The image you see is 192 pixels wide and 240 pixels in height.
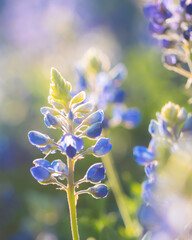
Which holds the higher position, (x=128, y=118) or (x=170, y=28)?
(x=170, y=28)

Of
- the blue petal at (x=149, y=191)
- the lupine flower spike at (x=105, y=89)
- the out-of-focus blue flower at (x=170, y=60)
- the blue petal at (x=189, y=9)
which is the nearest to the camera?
the blue petal at (x=149, y=191)

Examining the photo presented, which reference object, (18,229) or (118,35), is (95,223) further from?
(118,35)

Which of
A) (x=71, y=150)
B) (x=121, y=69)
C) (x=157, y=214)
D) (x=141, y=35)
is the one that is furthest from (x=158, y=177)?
(x=141, y=35)

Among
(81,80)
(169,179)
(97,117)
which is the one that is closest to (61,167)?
(97,117)

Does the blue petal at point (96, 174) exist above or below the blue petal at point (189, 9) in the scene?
below

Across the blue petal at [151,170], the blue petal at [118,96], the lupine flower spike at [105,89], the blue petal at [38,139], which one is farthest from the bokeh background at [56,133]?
the blue petal at [38,139]

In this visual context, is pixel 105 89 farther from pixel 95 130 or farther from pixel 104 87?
pixel 95 130

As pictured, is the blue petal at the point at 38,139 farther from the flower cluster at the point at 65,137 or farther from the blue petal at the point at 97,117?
the blue petal at the point at 97,117
